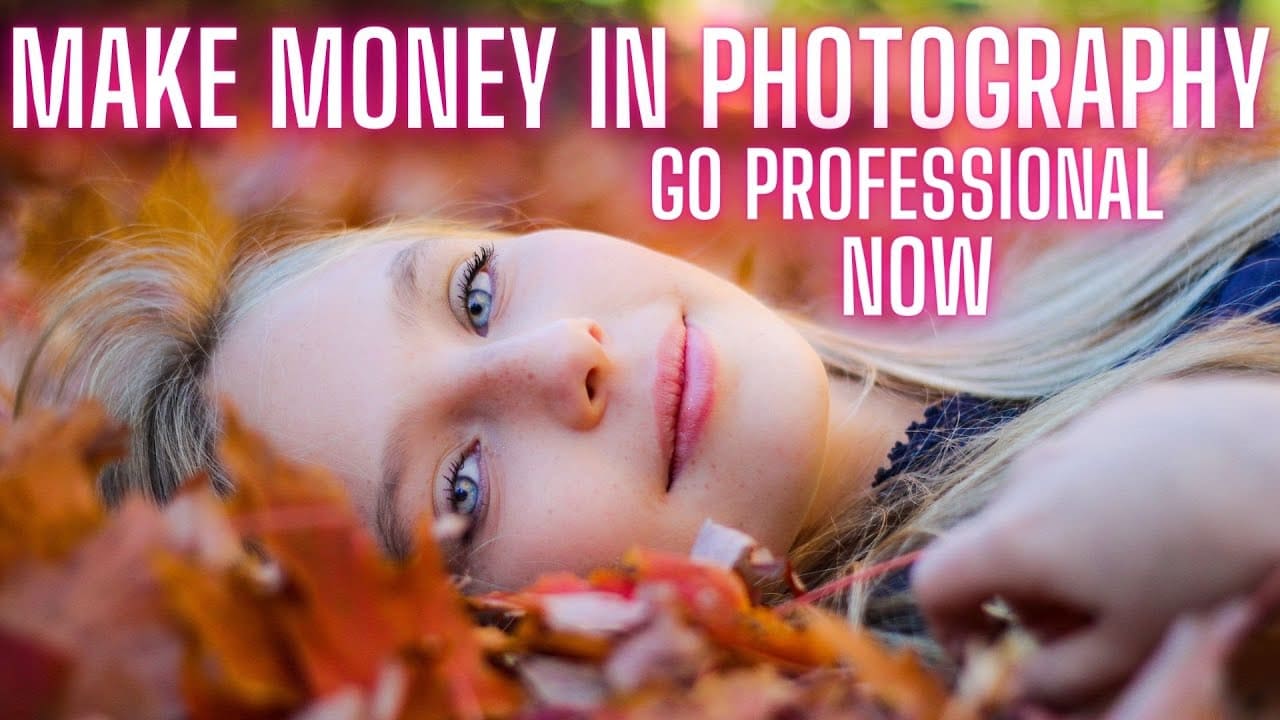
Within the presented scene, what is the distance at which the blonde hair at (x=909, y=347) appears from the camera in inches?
47.9

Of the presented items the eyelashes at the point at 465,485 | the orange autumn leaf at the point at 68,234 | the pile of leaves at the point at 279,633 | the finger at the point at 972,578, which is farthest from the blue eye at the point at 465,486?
the orange autumn leaf at the point at 68,234

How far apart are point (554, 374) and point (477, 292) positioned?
0.26m

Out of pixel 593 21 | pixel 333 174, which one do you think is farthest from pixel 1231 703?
pixel 593 21

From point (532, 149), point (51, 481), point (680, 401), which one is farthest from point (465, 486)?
point (532, 149)

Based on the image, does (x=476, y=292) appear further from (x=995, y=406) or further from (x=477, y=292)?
(x=995, y=406)

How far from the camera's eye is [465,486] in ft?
3.81

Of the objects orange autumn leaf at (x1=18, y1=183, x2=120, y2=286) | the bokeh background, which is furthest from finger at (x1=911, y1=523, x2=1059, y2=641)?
the bokeh background

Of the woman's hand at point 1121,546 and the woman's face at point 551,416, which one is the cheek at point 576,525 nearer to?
the woman's face at point 551,416

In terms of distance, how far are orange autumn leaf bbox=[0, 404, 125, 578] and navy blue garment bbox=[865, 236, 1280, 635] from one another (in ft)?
3.05

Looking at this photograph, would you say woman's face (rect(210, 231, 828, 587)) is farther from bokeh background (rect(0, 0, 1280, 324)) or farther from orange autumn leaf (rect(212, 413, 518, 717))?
bokeh background (rect(0, 0, 1280, 324))

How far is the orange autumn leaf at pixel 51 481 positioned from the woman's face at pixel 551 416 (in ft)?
1.37

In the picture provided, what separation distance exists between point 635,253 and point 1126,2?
324cm

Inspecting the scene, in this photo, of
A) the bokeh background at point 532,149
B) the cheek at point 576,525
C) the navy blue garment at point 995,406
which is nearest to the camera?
the cheek at point 576,525

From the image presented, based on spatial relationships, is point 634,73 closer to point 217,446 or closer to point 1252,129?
point 1252,129
